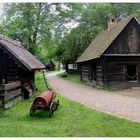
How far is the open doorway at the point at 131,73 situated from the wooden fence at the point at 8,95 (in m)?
12.5

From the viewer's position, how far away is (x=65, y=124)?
1221cm

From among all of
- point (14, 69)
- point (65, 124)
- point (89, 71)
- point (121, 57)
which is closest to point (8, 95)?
point (14, 69)

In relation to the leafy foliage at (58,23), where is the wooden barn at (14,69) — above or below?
below

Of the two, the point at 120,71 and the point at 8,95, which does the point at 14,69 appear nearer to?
the point at 8,95

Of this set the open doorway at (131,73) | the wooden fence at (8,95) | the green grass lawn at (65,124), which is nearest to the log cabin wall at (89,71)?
the open doorway at (131,73)

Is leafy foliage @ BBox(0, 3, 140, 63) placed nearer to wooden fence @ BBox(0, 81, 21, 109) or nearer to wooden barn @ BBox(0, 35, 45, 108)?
wooden barn @ BBox(0, 35, 45, 108)

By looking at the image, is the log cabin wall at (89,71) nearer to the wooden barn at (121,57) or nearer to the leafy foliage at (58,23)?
the wooden barn at (121,57)

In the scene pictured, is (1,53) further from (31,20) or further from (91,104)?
(31,20)

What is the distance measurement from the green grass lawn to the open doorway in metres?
12.6

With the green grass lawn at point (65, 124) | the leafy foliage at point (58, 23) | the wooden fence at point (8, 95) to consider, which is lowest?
the green grass lawn at point (65, 124)

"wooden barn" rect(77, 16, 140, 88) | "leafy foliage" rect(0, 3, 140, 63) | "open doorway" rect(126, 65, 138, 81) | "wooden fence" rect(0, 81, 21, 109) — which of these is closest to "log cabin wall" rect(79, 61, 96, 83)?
"wooden barn" rect(77, 16, 140, 88)

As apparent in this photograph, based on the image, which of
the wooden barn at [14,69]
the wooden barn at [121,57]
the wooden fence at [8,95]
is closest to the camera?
the wooden fence at [8,95]

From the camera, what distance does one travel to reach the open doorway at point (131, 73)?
27386 millimetres

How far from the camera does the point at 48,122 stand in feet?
41.3
